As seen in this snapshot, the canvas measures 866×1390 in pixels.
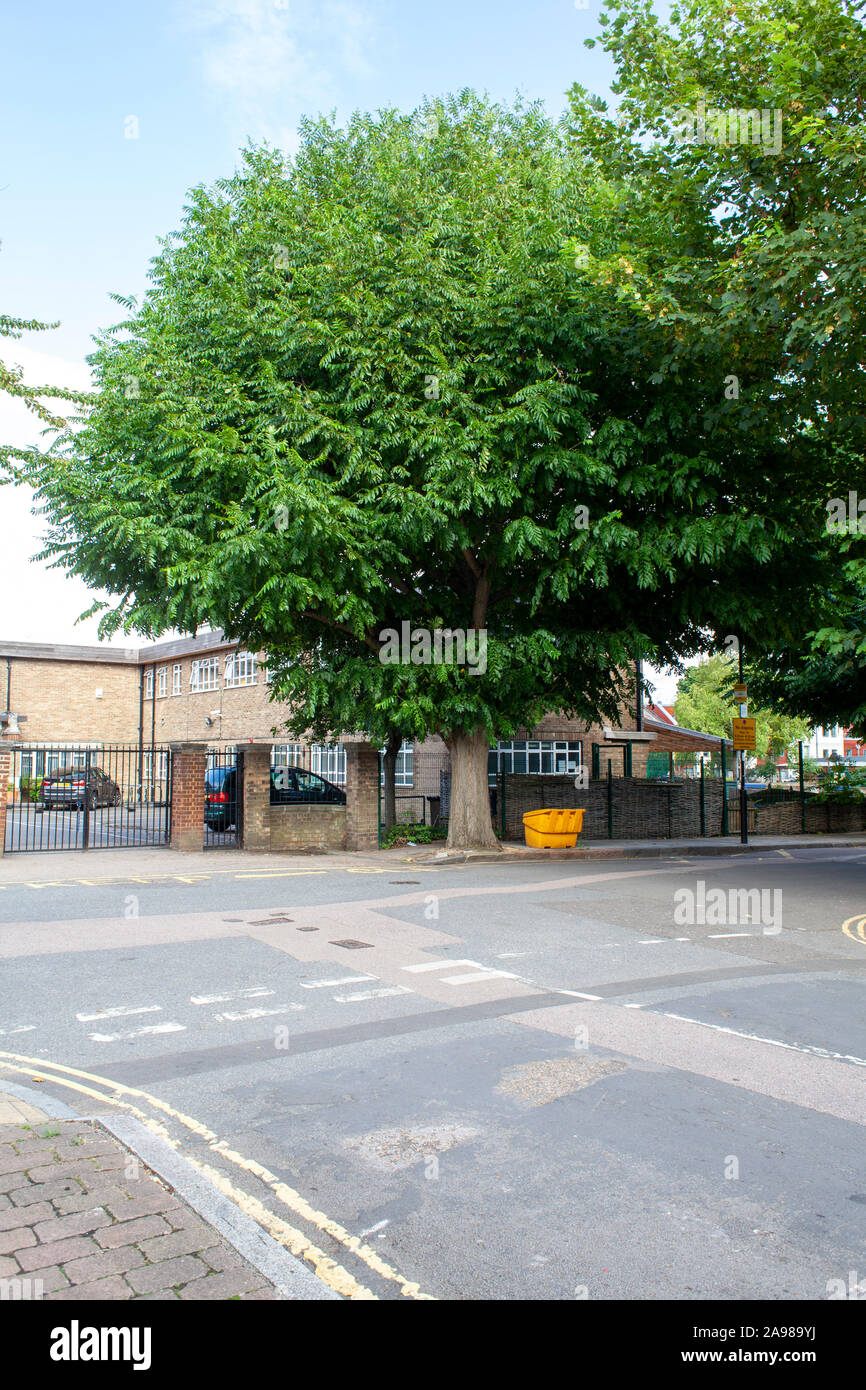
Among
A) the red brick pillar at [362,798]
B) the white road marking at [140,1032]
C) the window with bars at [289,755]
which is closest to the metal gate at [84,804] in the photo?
the red brick pillar at [362,798]

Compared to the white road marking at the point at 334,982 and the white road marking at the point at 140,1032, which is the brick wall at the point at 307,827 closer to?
the white road marking at the point at 334,982

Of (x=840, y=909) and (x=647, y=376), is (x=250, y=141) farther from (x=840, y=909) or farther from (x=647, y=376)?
(x=840, y=909)

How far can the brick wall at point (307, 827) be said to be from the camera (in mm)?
20469

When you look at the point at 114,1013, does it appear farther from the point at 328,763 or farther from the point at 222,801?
the point at 328,763

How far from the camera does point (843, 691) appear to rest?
3009cm

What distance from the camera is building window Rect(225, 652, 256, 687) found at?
3751 cm

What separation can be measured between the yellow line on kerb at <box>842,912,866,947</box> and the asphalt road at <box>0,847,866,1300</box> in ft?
0.21

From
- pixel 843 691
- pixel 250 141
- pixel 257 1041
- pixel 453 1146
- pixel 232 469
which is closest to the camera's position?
pixel 453 1146

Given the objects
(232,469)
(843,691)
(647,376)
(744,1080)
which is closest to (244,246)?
(232,469)

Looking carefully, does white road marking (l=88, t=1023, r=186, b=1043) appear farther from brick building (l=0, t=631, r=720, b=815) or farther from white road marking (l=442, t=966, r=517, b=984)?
brick building (l=0, t=631, r=720, b=815)

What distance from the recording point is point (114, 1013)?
23.7 ft

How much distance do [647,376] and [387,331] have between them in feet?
15.0

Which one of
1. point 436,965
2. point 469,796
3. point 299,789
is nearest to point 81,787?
point 299,789

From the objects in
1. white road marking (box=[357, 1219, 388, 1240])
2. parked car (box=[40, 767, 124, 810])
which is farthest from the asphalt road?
parked car (box=[40, 767, 124, 810])
